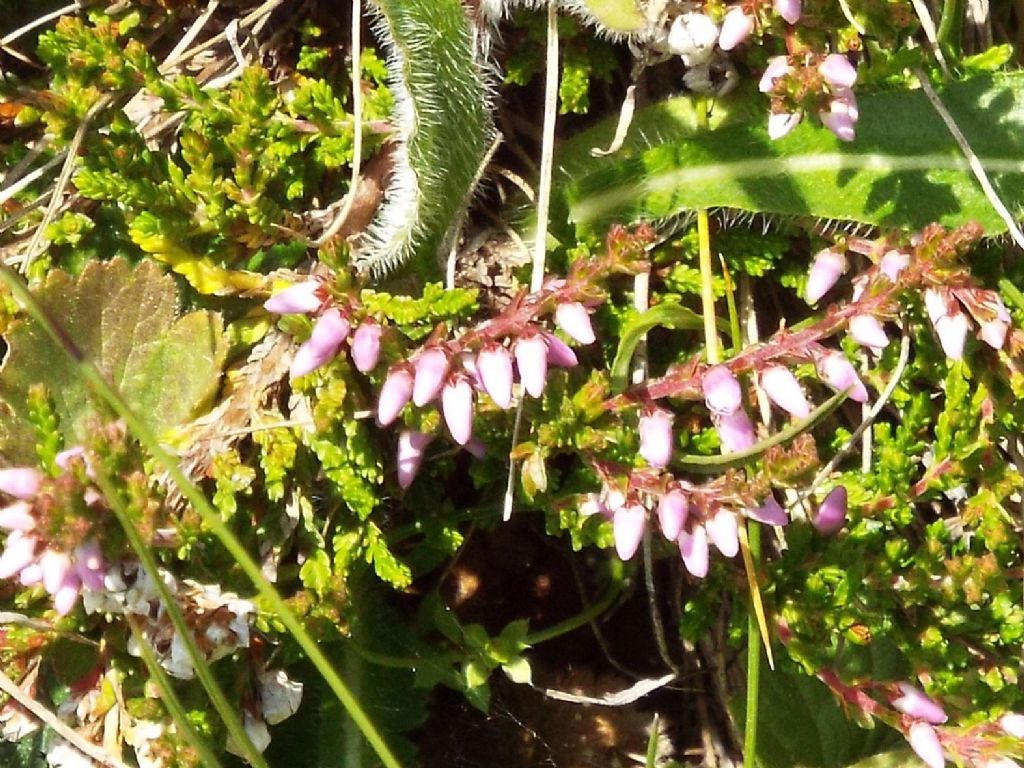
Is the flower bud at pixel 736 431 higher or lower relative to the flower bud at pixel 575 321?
lower

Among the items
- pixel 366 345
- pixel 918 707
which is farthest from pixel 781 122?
pixel 918 707

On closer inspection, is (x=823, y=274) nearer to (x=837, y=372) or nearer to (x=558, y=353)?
(x=837, y=372)

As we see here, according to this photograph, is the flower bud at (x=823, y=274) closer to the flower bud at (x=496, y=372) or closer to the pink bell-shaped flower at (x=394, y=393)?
the flower bud at (x=496, y=372)

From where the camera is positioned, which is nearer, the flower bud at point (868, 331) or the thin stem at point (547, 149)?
the flower bud at point (868, 331)

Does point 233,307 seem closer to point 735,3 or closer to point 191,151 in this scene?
point 191,151

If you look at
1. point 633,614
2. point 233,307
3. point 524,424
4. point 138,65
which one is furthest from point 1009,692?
point 138,65

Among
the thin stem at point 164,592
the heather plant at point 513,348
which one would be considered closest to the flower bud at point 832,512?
the heather plant at point 513,348
